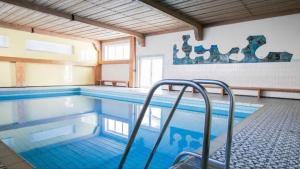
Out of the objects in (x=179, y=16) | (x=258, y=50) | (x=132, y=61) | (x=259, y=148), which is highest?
(x=179, y=16)

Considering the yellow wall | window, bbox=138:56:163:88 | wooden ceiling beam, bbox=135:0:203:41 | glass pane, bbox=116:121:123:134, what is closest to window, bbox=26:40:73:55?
the yellow wall

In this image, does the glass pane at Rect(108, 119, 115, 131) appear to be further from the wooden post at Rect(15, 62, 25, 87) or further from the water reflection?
the wooden post at Rect(15, 62, 25, 87)

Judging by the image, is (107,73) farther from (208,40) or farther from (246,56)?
(246,56)

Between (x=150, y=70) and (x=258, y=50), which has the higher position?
(x=258, y=50)

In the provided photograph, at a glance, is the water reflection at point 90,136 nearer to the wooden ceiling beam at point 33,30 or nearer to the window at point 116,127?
the window at point 116,127

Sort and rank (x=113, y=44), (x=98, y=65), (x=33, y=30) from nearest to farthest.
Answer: (x=33, y=30) < (x=113, y=44) < (x=98, y=65)

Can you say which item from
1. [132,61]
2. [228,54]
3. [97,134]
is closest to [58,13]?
[132,61]

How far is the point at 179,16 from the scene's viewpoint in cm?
557

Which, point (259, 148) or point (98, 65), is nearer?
point (259, 148)

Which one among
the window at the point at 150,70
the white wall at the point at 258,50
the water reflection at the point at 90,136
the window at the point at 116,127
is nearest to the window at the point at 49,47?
the window at the point at 150,70

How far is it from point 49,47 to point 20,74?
178 centimetres

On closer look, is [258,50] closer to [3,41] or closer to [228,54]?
[228,54]

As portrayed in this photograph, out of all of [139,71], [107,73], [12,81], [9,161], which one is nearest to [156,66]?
[139,71]

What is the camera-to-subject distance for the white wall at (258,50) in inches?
208
